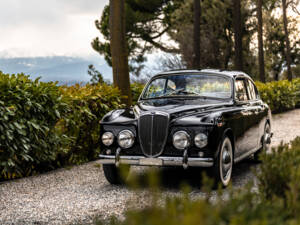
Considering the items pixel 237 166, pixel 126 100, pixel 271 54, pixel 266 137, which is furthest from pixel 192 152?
pixel 271 54

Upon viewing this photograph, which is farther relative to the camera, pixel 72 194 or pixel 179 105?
Answer: pixel 179 105

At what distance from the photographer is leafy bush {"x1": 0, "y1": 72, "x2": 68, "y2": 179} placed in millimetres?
7184

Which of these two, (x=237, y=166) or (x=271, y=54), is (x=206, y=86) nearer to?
(x=237, y=166)

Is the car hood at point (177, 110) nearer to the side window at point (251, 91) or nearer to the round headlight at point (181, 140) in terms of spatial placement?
the round headlight at point (181, 140)

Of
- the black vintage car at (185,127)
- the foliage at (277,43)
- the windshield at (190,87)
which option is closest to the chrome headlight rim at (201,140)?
the black vintage car at (185,127)

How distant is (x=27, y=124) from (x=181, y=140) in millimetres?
2879

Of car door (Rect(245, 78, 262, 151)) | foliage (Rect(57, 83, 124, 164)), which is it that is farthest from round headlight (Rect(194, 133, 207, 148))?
foliage (Rect(57, 83, 124, 164))

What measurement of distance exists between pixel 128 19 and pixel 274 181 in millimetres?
33570

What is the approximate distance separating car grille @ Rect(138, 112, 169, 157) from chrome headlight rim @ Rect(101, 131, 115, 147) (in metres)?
0.46

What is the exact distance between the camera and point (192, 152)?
6090mm

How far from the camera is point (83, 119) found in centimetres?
916

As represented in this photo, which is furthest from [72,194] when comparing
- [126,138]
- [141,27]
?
[141,27]

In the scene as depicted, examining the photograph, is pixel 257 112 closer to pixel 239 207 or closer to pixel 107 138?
pixel 107 138

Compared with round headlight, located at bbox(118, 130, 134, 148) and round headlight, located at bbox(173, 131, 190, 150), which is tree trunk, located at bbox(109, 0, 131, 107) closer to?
round headlight, located at bbox(118, 130, 134, 148)
